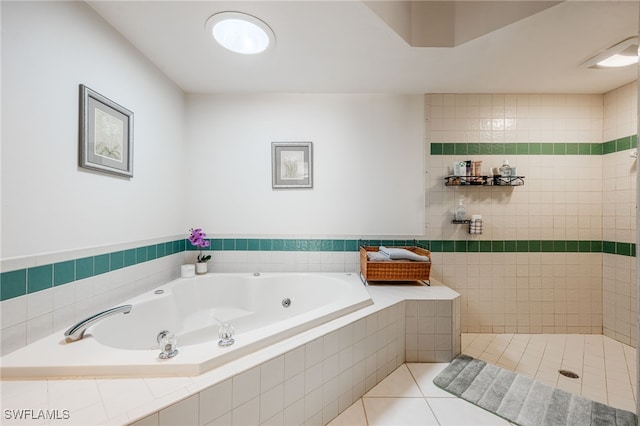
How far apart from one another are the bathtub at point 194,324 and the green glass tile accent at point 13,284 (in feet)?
0.74

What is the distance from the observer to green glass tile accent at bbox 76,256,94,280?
3.98ft

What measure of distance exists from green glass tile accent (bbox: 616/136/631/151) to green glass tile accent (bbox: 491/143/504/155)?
860 mm

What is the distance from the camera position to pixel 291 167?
2188mm

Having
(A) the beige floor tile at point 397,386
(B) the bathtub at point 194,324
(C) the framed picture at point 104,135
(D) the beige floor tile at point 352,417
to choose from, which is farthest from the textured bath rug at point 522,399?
(C) the framed picture at point 104,135

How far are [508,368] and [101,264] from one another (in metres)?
2.62

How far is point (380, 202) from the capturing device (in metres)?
2.22

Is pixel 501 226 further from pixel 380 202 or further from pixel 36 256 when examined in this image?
pixel 36 256

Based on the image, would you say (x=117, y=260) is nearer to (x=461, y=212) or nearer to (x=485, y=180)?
(x=461, y=212)

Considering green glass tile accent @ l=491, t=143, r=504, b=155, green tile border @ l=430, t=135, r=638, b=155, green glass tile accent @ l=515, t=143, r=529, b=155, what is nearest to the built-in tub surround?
green tile border @ l=430, t=135, r=638, b=155

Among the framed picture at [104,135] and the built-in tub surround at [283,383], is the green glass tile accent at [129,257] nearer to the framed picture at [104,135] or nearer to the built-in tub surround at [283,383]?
the framed picture at [104,135]

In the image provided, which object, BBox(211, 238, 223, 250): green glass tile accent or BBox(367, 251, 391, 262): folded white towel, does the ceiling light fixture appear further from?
BBox(211, 238, 223, 250): green glass tile accent

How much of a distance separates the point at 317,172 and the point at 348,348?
143 centimetres

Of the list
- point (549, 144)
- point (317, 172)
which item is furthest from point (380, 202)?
point (549, 144)

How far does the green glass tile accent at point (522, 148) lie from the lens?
217 cm
